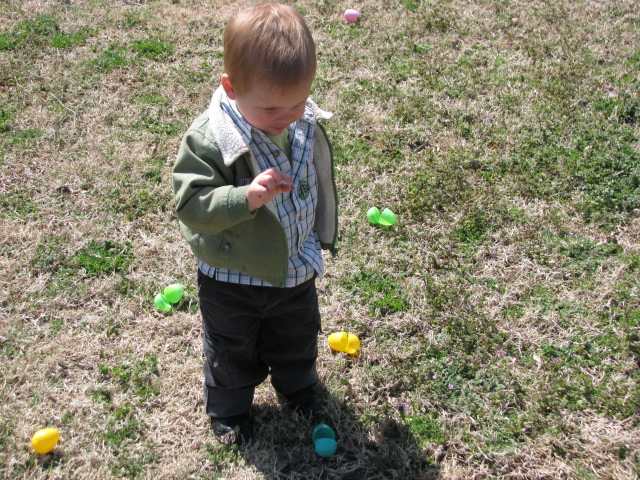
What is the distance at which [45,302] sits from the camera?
3.21 m

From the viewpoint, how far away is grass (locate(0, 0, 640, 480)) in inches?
103

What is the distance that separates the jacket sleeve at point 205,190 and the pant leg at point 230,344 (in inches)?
15.4

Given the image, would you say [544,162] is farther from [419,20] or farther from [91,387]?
[91,387]

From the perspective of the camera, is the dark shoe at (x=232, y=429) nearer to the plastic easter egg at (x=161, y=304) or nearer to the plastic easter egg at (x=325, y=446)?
the plastic easter egg at (x=325, y=446)

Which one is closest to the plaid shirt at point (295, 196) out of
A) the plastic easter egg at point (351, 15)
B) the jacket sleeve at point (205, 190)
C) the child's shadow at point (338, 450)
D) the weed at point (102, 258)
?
the jacket sleeve at point (205, 190)

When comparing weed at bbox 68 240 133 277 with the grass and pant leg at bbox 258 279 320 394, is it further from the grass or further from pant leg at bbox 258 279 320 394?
pant leg at bbox 258 279 320 394

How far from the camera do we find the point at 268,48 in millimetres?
1759

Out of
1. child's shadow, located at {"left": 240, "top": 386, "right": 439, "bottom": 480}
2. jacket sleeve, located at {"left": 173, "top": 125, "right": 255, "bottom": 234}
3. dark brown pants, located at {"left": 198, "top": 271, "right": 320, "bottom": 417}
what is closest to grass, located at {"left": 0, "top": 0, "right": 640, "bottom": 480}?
child's shadow, located at {"left": 240, "top": 386, "right": 439, "bottom": 480}

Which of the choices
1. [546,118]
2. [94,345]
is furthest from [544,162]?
[94,345]

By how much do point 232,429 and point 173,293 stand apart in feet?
2.94

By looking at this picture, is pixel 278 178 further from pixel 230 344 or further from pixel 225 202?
pixel 230 344

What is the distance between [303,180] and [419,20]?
12.8ft

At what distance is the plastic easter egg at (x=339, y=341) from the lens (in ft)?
9.78

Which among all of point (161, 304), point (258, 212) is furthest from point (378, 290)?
point (258, 212)
